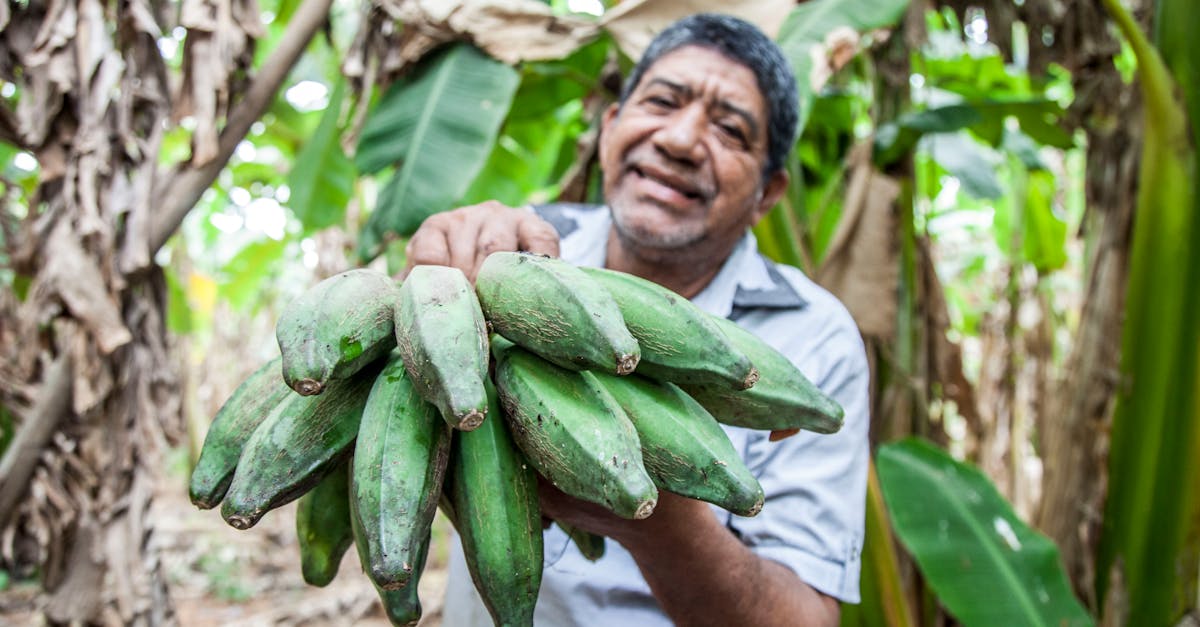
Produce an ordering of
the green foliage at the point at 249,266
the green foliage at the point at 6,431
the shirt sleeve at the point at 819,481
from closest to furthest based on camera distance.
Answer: the shirt sleeve at the point at 819,481
the green foliage at the point at 6,431
the green foliage at the point at 249,266

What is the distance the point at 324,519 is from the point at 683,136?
86 cm

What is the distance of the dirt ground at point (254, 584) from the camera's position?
379 cm

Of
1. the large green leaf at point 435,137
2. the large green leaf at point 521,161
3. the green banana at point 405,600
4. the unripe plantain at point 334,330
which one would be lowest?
the large green leaf at point 521,161

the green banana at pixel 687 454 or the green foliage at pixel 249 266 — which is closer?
the green banana at pixel 687 454

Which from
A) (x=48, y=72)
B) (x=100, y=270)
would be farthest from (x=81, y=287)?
(x=48, y=72)

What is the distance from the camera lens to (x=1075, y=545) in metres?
2.52

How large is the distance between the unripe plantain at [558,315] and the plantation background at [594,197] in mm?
1122

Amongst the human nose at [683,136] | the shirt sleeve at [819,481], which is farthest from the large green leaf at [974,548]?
the human nose at [683,136]

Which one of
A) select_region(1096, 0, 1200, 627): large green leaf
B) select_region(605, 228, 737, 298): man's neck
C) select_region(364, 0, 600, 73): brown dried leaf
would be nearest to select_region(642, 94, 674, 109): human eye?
select_region(605, 228, 737, 298): man's neck

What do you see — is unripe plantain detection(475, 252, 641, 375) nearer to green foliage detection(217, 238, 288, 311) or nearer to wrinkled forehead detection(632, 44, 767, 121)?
wrinkled forehead detection(632, 44, 767, 121)

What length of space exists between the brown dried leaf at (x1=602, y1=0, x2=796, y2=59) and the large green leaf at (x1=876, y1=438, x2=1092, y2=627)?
104cm

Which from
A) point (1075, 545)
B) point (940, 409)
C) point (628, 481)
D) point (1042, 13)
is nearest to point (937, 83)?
point (1042, 13)

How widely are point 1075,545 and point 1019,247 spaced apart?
1481mm

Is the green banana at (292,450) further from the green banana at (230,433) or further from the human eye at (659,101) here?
the human eye at (659,101)
